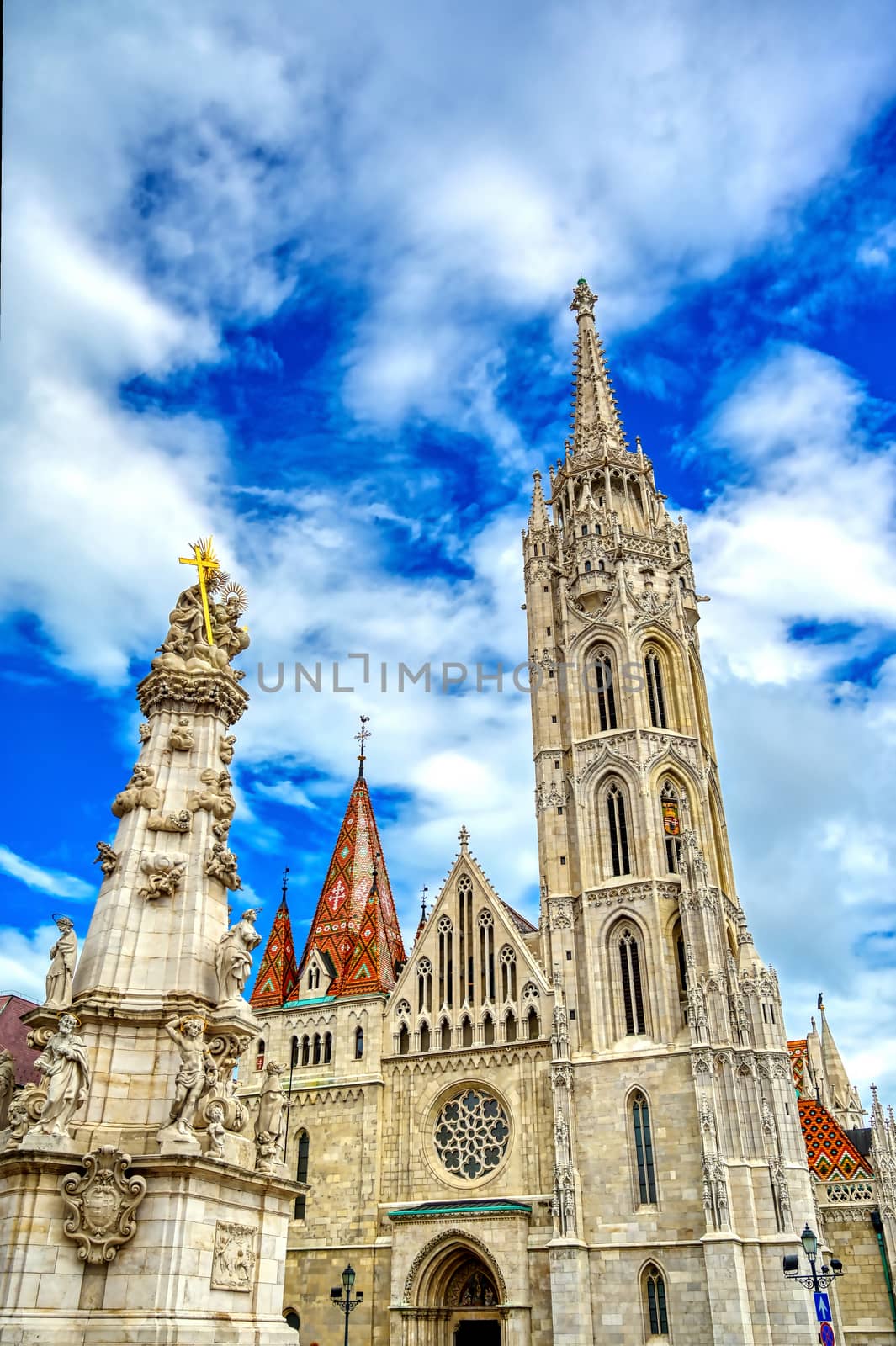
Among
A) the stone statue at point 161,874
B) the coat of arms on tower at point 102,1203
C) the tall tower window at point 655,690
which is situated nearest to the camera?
the coat of arms on tower at point 102,1203

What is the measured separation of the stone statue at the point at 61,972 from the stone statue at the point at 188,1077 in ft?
4.92

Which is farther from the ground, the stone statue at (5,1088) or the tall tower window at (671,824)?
the tall tower window at (671,824)

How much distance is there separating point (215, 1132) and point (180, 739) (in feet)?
17.1

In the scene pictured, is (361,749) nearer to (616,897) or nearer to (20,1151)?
(616,897)

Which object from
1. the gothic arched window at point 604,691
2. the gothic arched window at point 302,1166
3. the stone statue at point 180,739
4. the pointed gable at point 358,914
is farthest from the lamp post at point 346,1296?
the gothic arched window at point 604,691

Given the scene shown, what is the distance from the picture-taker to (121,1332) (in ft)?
32.4

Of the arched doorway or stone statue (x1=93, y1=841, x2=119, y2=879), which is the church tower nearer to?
the arched doorway

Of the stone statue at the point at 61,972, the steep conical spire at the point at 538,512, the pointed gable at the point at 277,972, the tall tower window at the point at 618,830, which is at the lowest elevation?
the stone statue at the point at 61,972

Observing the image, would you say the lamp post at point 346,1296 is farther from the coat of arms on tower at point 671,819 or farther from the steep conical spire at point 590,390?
the steep conical spire at point 590,390

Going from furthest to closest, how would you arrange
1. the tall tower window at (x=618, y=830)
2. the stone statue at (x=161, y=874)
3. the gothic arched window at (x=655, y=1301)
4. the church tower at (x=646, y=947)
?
the tall tower window at (x=618, y=830) < the church tower at (x=646, y=947) < the gothic arched window at (x=655, y=1301) < the stone statue at (x=161, y=874)

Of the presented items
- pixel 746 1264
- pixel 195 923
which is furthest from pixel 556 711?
pixel 195 923

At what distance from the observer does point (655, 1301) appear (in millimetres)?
27734

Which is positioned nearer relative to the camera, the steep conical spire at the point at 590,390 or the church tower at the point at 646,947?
the church tower at the point at 646,947

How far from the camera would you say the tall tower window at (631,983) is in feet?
104
